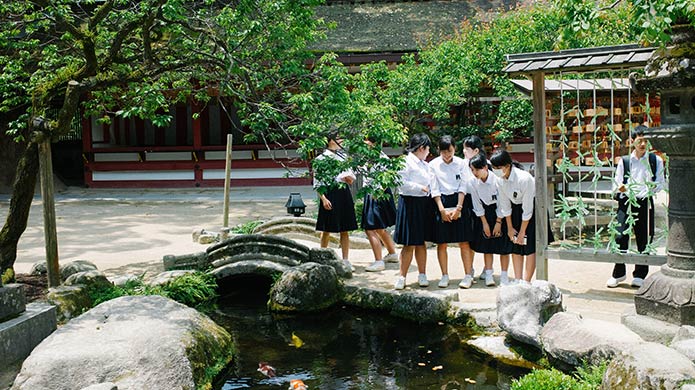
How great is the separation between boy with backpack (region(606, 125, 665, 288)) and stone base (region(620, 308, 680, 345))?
1.45 meters

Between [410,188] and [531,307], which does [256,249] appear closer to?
[410,188]

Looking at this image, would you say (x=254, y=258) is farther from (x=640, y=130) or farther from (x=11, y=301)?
(x=640, y=130)

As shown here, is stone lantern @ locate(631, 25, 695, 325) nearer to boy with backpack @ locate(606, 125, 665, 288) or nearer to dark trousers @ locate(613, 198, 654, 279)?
boy with backpack @ locate(606, 125, 665, 288)

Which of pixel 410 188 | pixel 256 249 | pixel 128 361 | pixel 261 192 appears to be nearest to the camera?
pixel 128 361

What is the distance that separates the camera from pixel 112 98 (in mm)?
10523

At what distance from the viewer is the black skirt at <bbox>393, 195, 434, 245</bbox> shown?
834 cm

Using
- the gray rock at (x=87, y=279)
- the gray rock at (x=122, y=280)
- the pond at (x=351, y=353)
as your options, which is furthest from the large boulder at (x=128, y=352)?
the gray rock at (x=122, y=280)

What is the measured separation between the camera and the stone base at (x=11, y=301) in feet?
19.7

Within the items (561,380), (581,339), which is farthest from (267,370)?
(581,339)

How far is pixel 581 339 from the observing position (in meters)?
5.68

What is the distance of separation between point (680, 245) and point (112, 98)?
7746 millimetres

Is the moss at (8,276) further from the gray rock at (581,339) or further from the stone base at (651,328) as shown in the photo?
the stone base at (651,328)

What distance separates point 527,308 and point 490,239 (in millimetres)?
1807

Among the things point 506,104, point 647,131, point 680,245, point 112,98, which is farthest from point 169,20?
point 506,104
